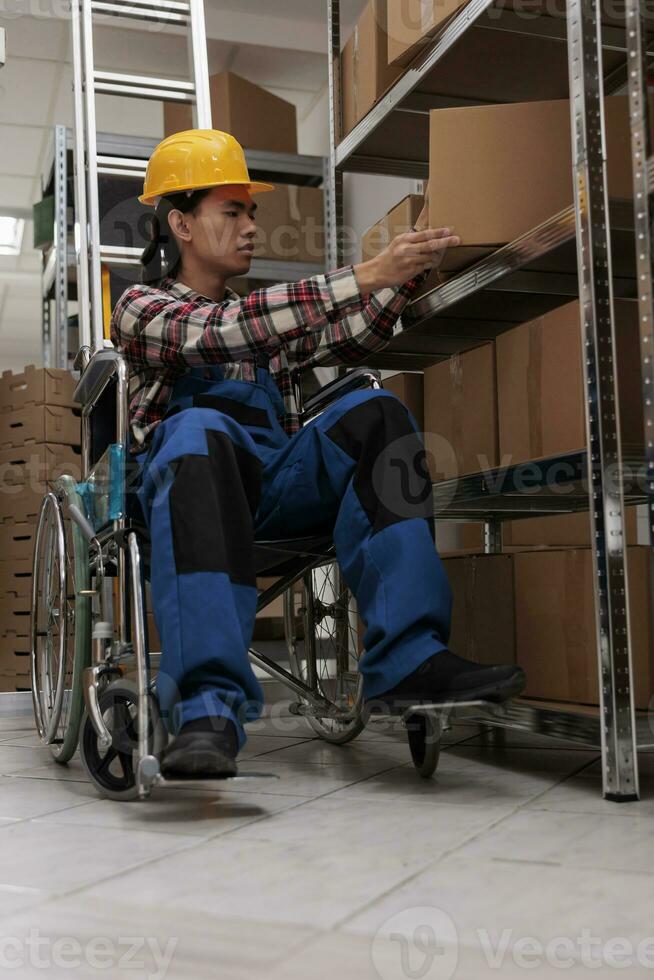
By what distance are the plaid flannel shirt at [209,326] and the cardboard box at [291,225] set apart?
1.96 metres

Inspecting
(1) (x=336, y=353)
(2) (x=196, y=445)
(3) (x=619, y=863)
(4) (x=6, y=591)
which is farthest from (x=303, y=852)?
(4) (x=6, y=591)

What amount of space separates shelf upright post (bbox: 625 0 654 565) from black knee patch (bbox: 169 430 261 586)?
59cm

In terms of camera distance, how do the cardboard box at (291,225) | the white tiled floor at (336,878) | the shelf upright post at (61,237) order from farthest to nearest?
1. the cardboard box at (291,225)
2. the shelf upright post at (61,237)
3. the white tiled floor at (336,878)

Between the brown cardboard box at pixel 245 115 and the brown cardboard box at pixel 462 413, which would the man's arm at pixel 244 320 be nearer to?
the brown cardboard box at pixel 462 413

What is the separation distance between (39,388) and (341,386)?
62.8 inches

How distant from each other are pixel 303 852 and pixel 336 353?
1.14m

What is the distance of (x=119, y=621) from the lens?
1774 mm

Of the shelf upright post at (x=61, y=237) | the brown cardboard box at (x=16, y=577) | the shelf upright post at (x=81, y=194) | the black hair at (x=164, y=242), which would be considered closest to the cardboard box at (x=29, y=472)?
the brown cardboard box at (x=16, y=577)

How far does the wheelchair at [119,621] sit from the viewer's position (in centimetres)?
149

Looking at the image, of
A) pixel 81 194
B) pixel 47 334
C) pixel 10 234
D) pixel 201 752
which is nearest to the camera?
pixel 201 752

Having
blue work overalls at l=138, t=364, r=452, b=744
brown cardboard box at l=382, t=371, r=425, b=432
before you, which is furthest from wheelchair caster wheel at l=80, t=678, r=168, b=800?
brown cardboard box at l=382, t=371, r=425, b=432

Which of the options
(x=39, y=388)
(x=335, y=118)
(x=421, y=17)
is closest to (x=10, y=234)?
(x=39, y=388)

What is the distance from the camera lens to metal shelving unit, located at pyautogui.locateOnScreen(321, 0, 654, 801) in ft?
4.74

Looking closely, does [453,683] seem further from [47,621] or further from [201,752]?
[47,621]
